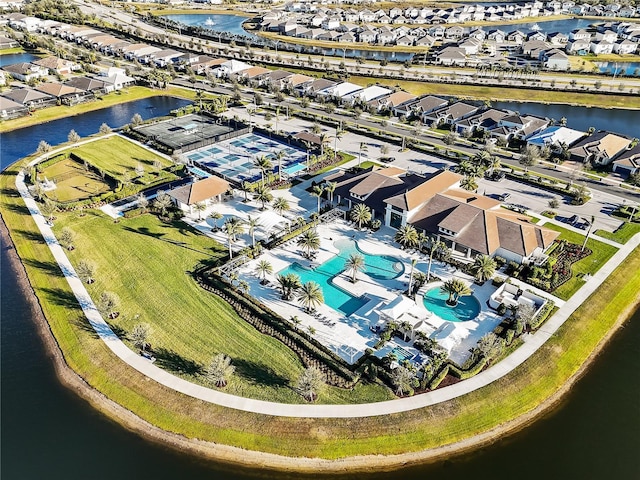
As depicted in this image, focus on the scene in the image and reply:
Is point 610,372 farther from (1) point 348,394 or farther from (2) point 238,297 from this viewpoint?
(2) point 238,297

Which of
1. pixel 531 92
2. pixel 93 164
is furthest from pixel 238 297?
pixel 531 92

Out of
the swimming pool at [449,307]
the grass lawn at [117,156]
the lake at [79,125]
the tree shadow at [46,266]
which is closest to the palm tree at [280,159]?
the grass lawn at [117,156]

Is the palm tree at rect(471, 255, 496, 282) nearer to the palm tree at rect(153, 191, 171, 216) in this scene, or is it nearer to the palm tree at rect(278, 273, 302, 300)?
the palm tree at rect(278, 273, 302, 300)

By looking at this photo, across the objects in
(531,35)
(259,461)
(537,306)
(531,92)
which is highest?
(531,35)

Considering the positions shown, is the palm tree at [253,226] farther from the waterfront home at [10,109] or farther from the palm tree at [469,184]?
the waterfront home at [10,109]

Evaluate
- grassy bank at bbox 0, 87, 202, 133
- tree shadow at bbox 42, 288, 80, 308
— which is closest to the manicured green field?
tree shadow at bbox 42, 288, 80, 308
